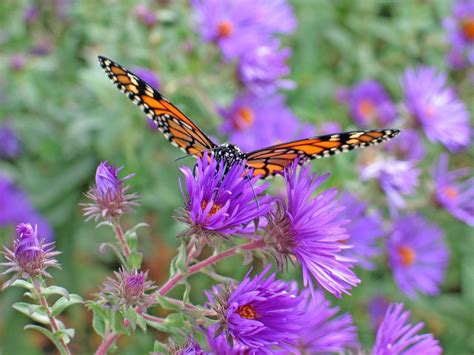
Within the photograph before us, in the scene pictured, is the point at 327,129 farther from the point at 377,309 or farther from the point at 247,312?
the point at 247,312

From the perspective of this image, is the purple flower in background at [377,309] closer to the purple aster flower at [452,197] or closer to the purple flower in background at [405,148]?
the purple aster flower at [452,197]

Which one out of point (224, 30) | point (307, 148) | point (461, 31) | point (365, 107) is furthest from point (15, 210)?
point (461, 31)

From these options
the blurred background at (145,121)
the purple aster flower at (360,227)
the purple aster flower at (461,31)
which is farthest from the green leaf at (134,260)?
the purple aster flower at (461,31)

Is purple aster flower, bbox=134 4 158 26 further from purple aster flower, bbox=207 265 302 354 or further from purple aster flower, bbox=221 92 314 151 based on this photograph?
purple aster flower, bbox=207 265 302 354

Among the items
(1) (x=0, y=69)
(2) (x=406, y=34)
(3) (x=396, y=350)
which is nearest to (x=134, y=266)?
(3) (x=396, y=350)

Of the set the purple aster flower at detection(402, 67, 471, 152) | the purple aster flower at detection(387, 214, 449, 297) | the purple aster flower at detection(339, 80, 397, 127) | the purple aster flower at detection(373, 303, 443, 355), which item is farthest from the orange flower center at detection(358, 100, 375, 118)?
the purple aster flower at detection(373, 303, 443, 355)

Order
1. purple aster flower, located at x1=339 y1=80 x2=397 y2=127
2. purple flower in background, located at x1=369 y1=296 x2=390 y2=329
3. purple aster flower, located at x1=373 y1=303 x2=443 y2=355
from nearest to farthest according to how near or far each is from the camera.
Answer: purple aster flower, located at x1=373 y1=303 x2=443 y2=355
purple flower in background, located at x1=369 y1=296 x2=390 y2=329
purple aster flower, located at x1=339 y1=80 x2=397 y2=127
